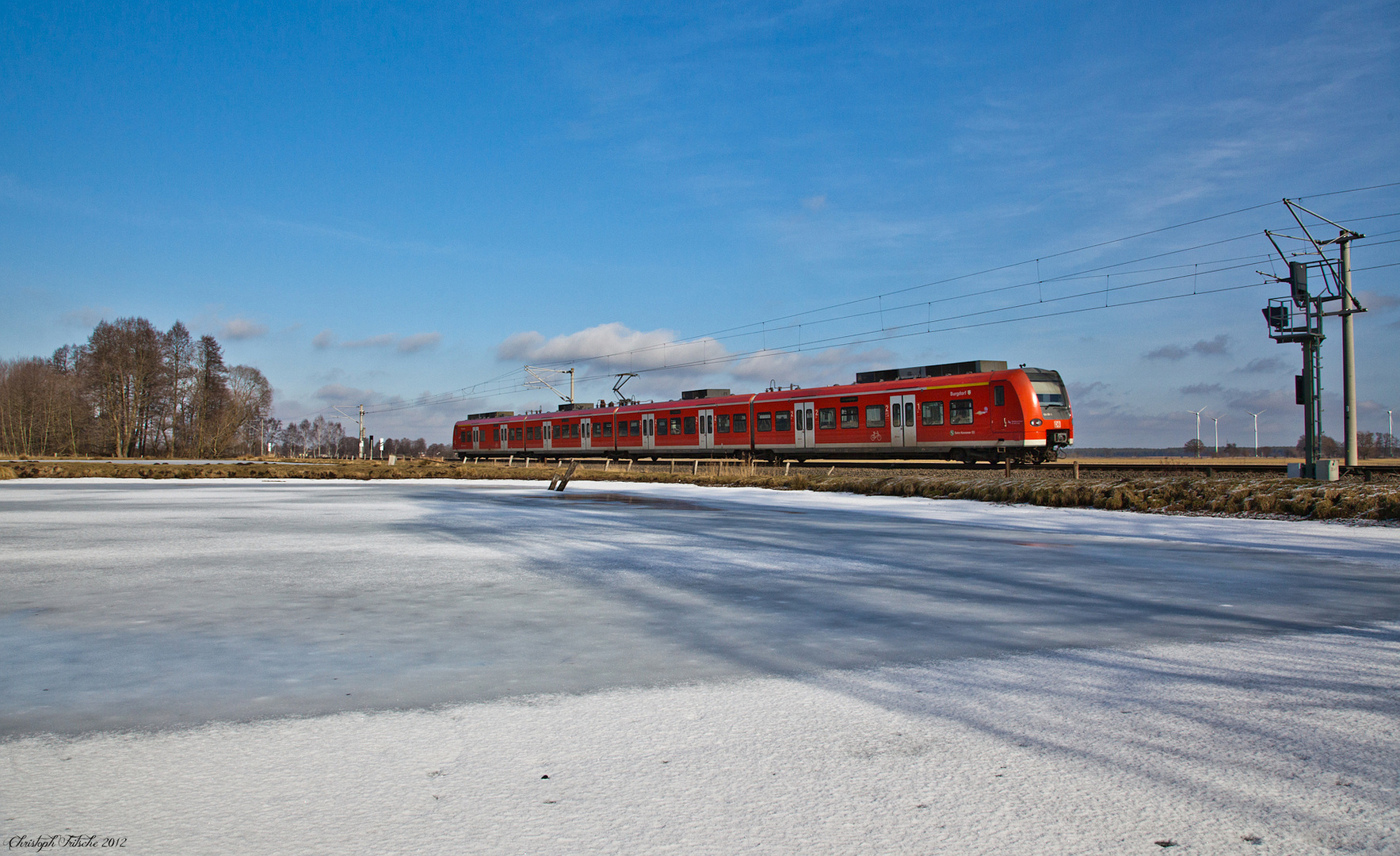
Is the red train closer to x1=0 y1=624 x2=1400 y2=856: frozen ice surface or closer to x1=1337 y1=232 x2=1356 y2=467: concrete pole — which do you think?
x1=1337 y1=232 x2=1356 y2=467: concrete pole

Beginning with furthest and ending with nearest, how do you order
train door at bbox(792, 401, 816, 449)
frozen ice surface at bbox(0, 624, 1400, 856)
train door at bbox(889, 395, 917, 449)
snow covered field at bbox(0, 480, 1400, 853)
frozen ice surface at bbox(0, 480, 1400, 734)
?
train door at bbox(792, 401, 816, 449) < train door at bbox(889, 395, 917, 449) < frozen ice surface at bbox(0, 480, 1400, 734) < snow covered field at bbox(0, 480, 1400, 853) < frozen ice surface at bbox(0, 624, 1400, 856)

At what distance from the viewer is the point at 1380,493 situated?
1187 cm

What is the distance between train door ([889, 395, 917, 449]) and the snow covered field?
19590mm

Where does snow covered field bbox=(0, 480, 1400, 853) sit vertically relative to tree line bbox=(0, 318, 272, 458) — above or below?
below

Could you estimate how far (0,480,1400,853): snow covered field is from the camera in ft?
8.30

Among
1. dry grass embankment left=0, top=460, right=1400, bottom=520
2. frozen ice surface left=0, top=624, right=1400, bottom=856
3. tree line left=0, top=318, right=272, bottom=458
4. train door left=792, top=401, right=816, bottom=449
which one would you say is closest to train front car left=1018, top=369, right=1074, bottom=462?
dry grass embankment left=0, top=460, right=1400, bottom=520

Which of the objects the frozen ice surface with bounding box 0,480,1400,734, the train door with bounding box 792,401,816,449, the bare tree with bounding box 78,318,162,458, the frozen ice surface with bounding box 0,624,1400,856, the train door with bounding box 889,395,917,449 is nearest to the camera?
the frozen ice surface with bounding box 0,624,1400,856

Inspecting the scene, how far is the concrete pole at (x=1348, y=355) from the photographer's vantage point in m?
21.7

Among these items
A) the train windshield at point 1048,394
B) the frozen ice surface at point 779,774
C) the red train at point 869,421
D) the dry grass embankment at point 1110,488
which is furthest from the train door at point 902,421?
the frozen ice surface at point 779,774

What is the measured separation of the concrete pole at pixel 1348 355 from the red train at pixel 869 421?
6.95 meters

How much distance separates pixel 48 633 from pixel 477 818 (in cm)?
434

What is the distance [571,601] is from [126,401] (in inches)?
3210

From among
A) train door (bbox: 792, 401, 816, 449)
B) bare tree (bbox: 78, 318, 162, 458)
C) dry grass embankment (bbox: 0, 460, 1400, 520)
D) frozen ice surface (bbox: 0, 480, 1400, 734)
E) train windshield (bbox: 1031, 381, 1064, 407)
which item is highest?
bare tree (bbox: 78, 318, 162, 458)

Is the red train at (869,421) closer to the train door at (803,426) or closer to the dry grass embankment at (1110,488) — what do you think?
the train door at (803,426)
